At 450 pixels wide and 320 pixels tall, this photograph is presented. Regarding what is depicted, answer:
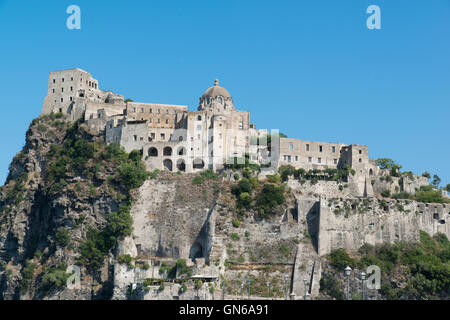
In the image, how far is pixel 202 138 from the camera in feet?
274

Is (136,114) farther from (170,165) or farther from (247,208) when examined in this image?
Answer: (247,208)

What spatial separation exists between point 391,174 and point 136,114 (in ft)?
103

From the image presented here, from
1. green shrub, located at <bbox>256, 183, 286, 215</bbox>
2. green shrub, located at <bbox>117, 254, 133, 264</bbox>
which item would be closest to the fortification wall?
green shrub, located at <bbox>256, 183, 286, 215</bbox>

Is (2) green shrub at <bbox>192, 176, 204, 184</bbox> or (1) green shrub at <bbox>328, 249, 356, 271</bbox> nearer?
(1) green shrub at <bbox>328, 249, 356, 271</bbox>

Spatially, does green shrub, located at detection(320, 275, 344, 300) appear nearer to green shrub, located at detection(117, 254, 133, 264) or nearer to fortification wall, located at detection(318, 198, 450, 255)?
fortification wall, located at detection(318, 198, 450, 255)

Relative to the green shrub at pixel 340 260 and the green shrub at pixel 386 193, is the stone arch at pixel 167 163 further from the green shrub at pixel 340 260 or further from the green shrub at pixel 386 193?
the green shrub at pixel 386 193

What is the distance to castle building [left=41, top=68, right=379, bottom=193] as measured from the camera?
81875 millimetres

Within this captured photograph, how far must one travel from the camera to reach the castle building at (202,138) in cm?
8188

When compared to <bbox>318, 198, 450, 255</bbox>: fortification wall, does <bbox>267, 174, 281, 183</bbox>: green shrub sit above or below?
above

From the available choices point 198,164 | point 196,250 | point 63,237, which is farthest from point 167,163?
point 63,237

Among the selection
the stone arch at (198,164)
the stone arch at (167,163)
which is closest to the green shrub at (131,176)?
the stone arch at (167,163)

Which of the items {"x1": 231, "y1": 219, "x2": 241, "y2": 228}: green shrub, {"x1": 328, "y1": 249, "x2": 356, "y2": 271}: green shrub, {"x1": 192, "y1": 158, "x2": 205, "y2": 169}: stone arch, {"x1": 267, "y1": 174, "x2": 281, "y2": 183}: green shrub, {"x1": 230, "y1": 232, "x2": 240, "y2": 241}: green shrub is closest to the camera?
{"x1": 328, "y1": 249, "x2": 356, "y2": 271}: green shrub
